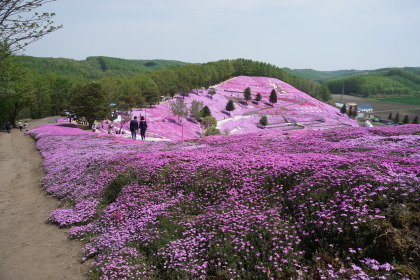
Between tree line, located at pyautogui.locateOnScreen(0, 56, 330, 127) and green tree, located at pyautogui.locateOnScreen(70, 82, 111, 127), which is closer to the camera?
tree line, located at pyautogui.locateOnScreen(0, 56, 330, 127)

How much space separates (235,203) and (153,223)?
289cm

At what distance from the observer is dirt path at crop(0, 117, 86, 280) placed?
8289 millimetres

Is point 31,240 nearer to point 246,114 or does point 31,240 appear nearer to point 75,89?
point 75,89

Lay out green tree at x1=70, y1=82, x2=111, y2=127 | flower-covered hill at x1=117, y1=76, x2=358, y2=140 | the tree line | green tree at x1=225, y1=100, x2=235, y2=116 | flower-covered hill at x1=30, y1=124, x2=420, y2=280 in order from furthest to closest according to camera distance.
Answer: green tree at x1=225, y1=100, x2=235, y2=116
flower-covered hill at x1=117, y1=76, x2=358, y2=140
green tree at x1=70, y1=82, x2=111, y2=127
the tree line
flower-covered hill at x1=30, y1=124, x2=420, y2=280

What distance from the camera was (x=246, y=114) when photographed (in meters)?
118

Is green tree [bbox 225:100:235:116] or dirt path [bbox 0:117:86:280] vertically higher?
green tree [bbox 225:100:235:116]

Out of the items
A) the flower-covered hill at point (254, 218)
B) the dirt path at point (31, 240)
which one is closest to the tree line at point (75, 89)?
the dirt path at point (31, 240)

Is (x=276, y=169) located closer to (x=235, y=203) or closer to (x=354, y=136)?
(x=235, y=203)

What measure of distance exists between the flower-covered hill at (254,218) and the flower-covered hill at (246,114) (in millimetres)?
48539

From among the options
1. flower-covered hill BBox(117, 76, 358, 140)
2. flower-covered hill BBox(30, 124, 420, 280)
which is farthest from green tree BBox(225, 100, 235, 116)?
flower-covered hill BBox(30, 124, 420, 280)

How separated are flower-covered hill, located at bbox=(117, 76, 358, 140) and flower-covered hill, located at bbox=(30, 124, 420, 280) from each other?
159ft

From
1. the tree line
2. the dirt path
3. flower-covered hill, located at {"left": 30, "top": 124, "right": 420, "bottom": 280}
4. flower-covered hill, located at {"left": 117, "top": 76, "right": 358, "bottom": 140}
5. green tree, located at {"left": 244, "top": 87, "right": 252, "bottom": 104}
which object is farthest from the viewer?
green tree, located at {"left": 244, "top": 87, "right": 252, "bottom": 104}

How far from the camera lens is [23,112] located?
8506 cm

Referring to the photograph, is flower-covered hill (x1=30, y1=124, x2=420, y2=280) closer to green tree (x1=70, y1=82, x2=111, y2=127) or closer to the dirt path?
the dirt path
